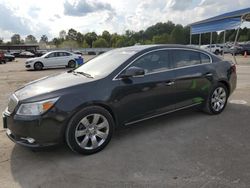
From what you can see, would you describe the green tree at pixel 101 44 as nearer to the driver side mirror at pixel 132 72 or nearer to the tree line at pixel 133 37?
the tree line at pixel 133 37

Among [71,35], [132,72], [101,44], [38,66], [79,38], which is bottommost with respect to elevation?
[38,66]

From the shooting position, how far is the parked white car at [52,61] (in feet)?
61.3

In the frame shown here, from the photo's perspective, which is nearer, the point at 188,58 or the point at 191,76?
the point at 191,76

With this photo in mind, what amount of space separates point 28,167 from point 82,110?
1078 millimetres

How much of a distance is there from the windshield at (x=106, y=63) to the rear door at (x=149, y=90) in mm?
259

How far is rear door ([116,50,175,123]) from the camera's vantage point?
166 inches

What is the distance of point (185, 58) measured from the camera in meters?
5.15

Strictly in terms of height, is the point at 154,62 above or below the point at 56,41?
below

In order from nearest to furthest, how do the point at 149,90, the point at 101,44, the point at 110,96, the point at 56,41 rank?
the point at 110,96 → the point at 149,90 → the point at 101,44 → the point at 56,41

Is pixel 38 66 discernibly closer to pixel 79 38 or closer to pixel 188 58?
pixel 188 58

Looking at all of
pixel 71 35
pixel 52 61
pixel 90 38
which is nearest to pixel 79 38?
pixel 71 35

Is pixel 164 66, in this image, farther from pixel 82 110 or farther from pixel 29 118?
pixel 29 118

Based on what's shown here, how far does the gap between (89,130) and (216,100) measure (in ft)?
10.2

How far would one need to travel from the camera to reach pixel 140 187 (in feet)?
10.1
